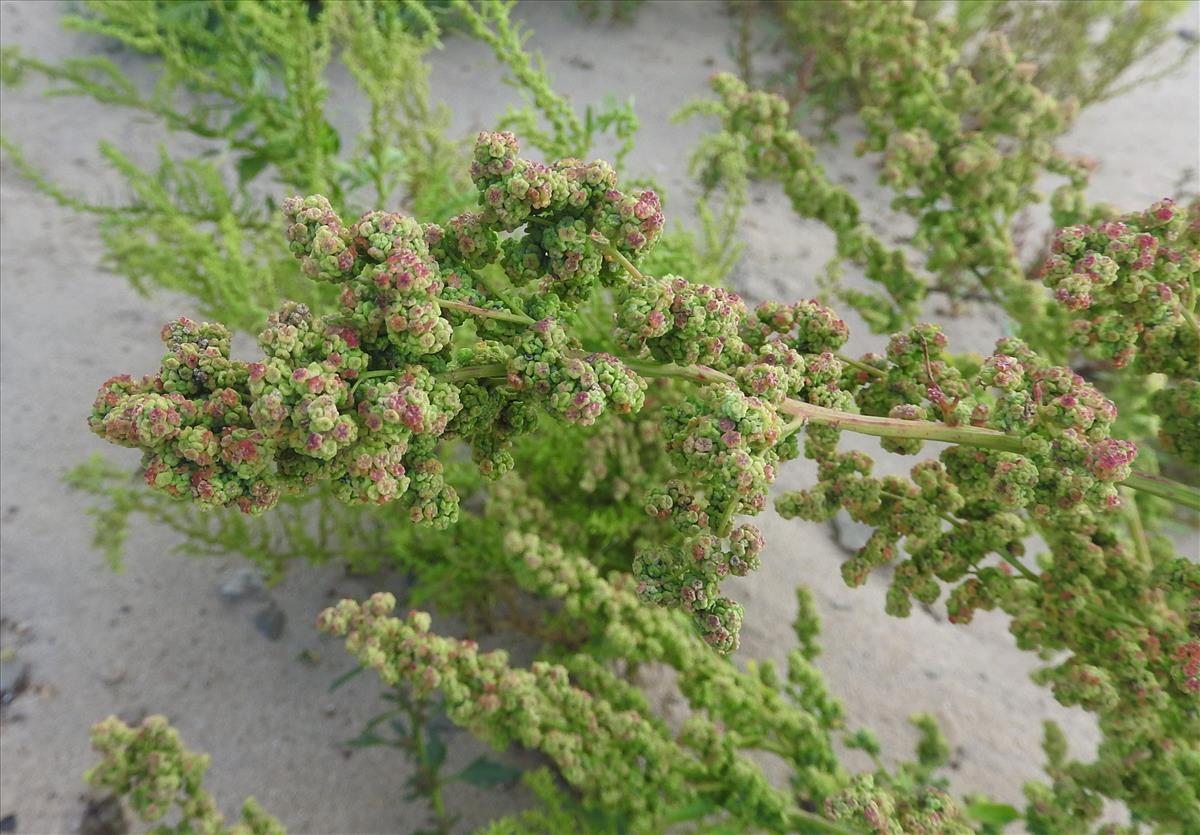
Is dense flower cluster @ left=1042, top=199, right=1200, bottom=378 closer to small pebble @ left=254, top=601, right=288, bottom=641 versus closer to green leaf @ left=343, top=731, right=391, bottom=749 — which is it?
green leaf @ left=343, top=731, right=391, bottom=749

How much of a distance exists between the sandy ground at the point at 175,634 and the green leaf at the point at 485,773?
0.46ft

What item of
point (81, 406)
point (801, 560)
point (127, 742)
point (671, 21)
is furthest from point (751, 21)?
point (127, 742)

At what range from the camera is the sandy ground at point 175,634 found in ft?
7.06

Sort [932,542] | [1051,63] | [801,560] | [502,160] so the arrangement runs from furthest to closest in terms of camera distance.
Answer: [1051,63] → [801,560] → [932,542] → [502,160]

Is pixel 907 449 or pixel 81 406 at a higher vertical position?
pixel 907 449

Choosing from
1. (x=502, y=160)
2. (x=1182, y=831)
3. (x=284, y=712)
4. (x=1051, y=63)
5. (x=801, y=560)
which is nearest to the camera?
(x=502, y=160)

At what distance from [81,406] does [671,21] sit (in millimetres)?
3799

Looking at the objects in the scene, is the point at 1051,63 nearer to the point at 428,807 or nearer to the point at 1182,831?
the point at 1182,831

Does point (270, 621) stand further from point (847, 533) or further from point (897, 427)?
point (897, 427)

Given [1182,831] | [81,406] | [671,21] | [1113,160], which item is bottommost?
[81,406]

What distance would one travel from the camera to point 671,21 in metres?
4.79

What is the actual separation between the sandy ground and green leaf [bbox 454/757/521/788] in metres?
0.14

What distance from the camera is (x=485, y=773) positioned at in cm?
205

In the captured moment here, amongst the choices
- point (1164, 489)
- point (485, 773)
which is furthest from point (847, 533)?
point (1164, 489)
